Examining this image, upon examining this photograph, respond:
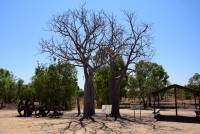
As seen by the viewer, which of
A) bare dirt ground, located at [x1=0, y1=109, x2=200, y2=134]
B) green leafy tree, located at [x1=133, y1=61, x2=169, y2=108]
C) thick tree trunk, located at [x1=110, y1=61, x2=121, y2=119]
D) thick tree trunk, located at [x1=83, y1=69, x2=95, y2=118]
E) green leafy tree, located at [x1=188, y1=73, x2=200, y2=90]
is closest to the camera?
bare dirt ground, located at [x1=0, y1=109, x2=200, y2=134]

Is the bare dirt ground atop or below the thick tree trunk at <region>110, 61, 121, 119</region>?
below

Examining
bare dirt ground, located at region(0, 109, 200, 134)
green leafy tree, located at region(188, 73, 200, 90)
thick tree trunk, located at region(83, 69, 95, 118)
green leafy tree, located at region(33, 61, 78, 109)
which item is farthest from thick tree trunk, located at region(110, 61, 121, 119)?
green leafy tree, located at region(188, 73, 200, 90)

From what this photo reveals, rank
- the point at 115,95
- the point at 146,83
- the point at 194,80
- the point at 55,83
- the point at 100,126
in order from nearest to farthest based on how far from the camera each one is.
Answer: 1. the point at 100,126
2. the point at 115,95
3. the point at 55,83
4. the point at 146,83
5. the point at 194,80

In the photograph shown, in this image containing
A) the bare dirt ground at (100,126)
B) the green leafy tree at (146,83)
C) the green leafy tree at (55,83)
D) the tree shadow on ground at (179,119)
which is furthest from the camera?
the green leafy tree at (146,83)

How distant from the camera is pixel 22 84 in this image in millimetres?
50406

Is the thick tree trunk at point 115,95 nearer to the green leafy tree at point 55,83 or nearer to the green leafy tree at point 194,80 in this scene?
the green leafy tree at point 55,83

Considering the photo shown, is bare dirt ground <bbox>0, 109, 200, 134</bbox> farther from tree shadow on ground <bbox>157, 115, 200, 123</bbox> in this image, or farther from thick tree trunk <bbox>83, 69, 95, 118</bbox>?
thick tree trunk <bbox>83, 69, 95, 118</bbox>

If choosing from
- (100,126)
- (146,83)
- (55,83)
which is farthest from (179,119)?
(146,83)

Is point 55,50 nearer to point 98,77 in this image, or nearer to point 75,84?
point 75,84

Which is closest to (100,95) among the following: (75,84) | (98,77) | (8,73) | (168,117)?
(98,77)

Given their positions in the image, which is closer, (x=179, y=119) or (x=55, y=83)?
(x=179, y=119)

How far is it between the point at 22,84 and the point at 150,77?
23.8 meters

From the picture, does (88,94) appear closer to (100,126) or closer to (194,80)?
(100,126)

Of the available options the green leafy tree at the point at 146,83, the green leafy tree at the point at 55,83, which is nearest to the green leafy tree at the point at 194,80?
the green leafy tree at the point at 146,83
